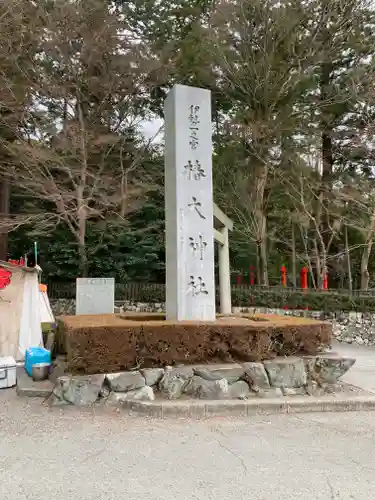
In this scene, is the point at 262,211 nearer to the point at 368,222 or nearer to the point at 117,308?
the point at 368,222

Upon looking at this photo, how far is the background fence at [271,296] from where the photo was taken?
11.5 metres

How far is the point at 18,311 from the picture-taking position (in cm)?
776

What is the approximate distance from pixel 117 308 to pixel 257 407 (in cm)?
1078

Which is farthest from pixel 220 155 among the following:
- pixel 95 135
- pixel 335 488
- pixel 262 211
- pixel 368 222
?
pixel 335 488

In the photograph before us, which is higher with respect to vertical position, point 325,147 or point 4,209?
point 325,147

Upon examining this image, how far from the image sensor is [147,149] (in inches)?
610

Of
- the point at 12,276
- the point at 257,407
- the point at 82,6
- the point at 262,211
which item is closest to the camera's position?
the point at 257,407

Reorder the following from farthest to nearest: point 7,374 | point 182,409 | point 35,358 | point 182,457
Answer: point 35,358, point 7,374, point 182,409, point 182,457

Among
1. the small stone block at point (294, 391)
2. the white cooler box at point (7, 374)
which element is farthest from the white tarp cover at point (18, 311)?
the small stone block at point (294, 391)

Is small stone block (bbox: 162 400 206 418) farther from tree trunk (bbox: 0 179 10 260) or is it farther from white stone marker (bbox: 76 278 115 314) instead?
tree trunk (bbox: 0 179 10 260)

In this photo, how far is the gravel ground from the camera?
270cm

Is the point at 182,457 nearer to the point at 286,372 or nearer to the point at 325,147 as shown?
the point at 286,372

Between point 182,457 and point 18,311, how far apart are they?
5.57 meters

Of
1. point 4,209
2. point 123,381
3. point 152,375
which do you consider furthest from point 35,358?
point 4,209
